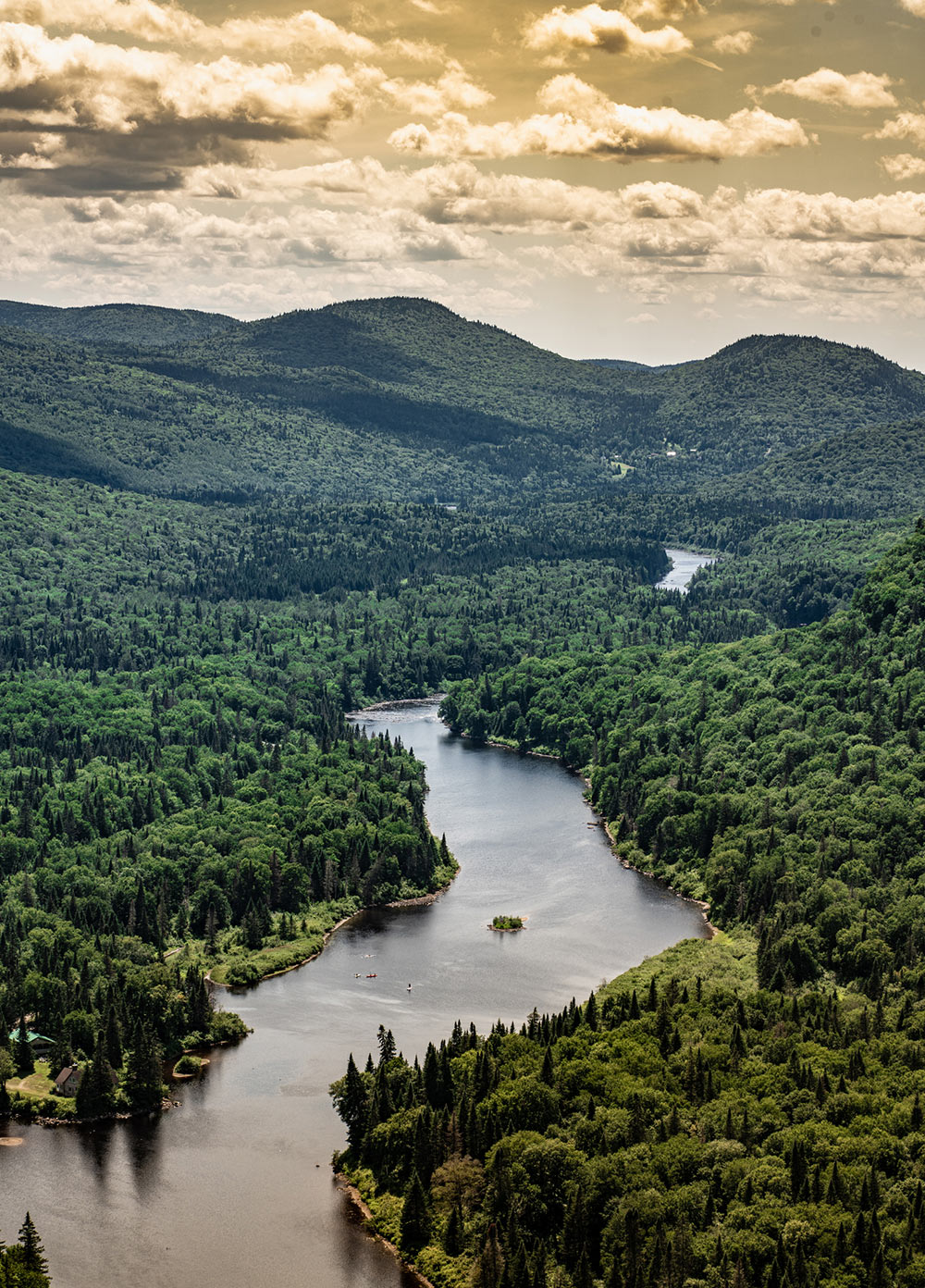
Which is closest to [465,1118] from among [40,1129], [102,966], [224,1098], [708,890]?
[224,1098]

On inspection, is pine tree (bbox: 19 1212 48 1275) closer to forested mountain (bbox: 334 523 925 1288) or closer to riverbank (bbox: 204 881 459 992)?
forested mountain (bbox: 334 523 925 1288)

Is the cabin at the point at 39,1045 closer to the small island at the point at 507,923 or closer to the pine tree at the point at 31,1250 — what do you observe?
the pine tree at the point at 31,1250

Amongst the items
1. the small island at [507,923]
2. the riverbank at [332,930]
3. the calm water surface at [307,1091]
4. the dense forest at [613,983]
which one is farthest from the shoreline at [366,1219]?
the small island at [507,923]

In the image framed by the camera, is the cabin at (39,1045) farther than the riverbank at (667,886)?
No

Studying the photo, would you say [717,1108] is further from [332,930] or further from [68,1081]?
[332,930]

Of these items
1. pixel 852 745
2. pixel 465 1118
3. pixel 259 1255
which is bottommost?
pixel 259 1255

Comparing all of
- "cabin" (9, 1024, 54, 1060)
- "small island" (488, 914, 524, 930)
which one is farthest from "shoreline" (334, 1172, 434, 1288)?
"small island" (488, 914, 524, 930)

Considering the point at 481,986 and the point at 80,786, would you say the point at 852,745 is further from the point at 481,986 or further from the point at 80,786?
the point at 80,786
